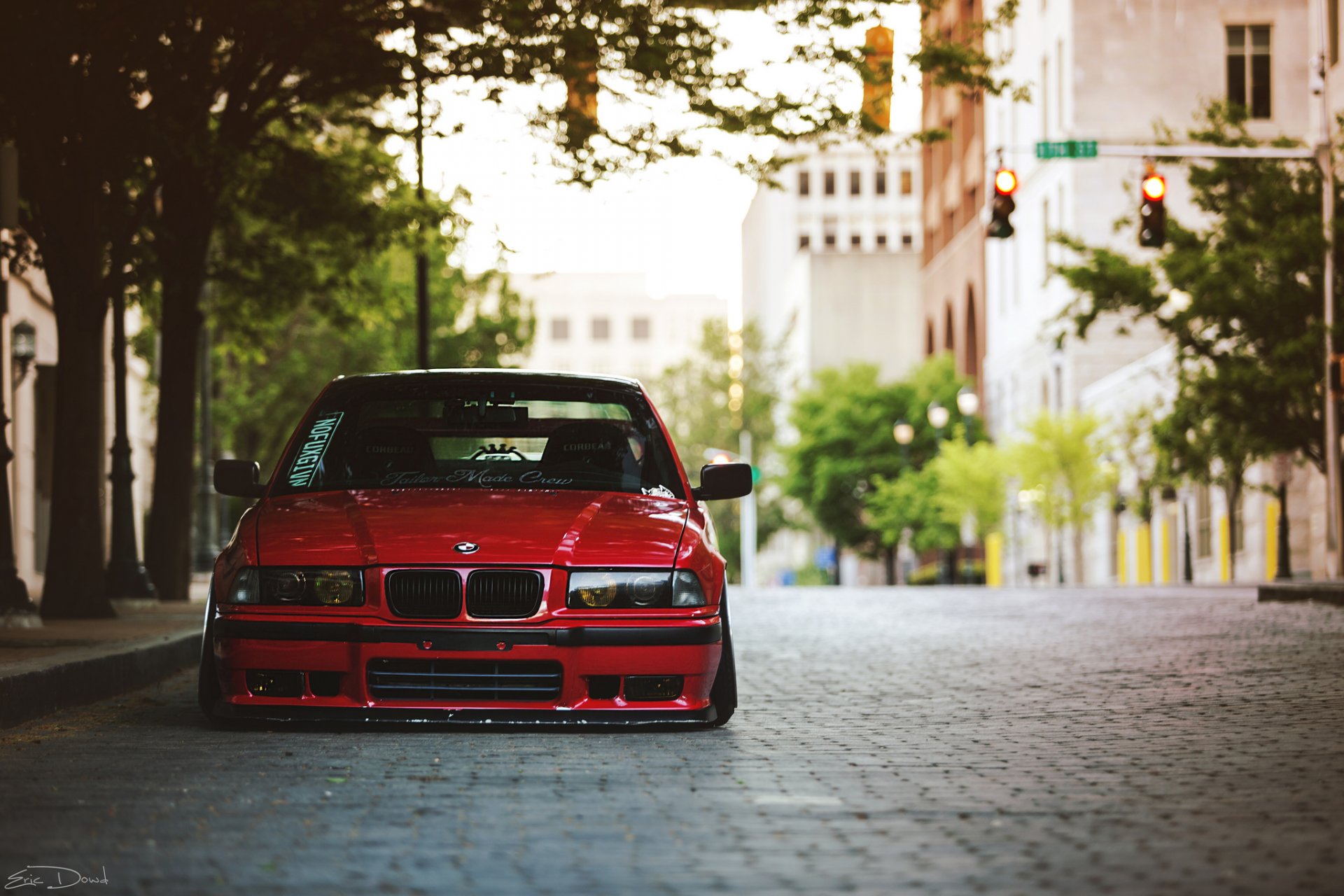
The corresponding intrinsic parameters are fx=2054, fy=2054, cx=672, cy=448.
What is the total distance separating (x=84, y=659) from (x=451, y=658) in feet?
11.6

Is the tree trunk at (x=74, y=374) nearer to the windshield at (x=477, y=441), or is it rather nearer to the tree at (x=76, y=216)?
the tree at (x=76, y=216)

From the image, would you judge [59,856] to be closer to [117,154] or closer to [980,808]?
[980,808]

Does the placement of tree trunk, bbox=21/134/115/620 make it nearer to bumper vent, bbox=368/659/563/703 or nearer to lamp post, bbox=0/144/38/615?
lamp post, bbox=0/144/38/615

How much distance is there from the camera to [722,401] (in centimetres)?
10662

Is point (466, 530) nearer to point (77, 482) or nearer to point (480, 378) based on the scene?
point (480, 378)

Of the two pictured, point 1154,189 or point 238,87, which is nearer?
point 238,87

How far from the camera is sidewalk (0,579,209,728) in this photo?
9.88 m

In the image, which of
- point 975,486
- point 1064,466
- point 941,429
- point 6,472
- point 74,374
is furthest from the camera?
point 941,429

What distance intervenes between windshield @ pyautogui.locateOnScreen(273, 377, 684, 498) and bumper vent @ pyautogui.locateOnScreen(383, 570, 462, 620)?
37.5 inches

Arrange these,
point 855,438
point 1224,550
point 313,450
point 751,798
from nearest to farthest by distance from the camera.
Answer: point 751,798
point 313,450
point 1224,550
point 855,438

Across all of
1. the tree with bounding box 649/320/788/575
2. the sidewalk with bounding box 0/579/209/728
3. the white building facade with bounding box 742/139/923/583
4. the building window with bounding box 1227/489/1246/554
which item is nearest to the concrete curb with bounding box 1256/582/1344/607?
the sidewalk with bounding box 0/579/209/728

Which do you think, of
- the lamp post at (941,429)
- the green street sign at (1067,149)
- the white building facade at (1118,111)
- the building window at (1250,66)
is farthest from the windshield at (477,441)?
the building window at (1250,66)

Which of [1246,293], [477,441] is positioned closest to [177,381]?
[477,441]

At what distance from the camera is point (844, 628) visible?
19.5 metres
